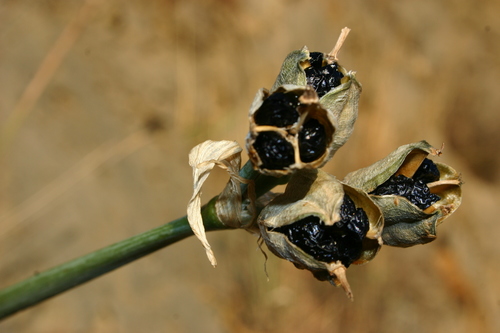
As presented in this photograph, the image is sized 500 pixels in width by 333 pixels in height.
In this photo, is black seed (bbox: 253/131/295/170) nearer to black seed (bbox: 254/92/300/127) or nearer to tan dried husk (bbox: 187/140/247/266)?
black seed (bbox: 254/92/300/127)

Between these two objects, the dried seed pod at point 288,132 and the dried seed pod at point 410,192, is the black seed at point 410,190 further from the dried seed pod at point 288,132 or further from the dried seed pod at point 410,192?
the dried seed pod at point 288,132

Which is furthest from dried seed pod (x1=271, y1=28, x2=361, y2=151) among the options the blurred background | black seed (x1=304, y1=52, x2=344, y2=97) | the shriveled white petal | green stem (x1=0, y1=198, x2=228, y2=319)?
the blurred background

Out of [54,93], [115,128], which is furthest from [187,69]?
[54,93]

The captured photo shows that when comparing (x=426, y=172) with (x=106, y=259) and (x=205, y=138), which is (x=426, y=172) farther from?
(x=205, y=138)

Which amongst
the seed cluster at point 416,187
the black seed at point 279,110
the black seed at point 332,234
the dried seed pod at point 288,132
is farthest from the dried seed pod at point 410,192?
the black seed at point 279,110

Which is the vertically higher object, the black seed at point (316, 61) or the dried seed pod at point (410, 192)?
the black seed at point (316, 61)

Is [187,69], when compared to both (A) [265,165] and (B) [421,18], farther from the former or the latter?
(A) [265,165]
